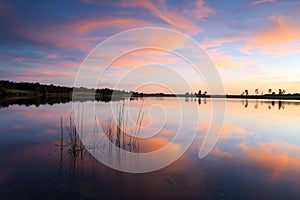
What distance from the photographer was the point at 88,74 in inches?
543

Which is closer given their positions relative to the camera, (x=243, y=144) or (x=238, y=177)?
(x=238, y=177)

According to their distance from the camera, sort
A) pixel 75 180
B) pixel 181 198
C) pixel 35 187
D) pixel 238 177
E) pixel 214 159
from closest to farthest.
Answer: pixel 181 198, pixel 35 187, pixel 75 180, pixel 238 177, pixel 214 159

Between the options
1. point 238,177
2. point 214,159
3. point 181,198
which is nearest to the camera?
point 181,198

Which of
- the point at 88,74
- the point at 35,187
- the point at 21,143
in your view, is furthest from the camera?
the point at 88,74

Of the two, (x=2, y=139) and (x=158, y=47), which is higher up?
(x=158, y=47)

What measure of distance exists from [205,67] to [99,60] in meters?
5.46

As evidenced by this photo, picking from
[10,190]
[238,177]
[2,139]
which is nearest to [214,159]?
[238,177]

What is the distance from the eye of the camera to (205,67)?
10.5 metres

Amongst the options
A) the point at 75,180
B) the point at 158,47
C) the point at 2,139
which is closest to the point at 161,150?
the point at 75,180

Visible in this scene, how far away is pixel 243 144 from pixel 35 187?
988cm

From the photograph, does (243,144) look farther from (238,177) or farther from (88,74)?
(88,74)

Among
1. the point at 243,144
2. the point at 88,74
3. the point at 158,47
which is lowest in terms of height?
the point at 243,144

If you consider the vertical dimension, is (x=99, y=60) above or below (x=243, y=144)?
above

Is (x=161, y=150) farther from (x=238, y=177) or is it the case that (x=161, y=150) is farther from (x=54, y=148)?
(x=54, y=148)
